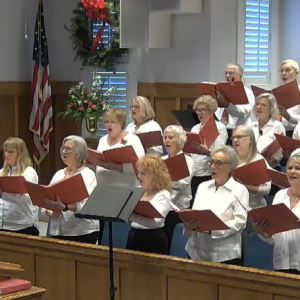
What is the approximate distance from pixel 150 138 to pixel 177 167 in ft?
2.48

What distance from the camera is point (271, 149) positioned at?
17.3 feet

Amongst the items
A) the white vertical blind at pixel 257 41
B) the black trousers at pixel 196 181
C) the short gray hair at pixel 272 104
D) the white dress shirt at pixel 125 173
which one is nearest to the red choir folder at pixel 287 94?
the short gray hair at pixel 272 104

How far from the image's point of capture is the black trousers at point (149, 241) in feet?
14.3


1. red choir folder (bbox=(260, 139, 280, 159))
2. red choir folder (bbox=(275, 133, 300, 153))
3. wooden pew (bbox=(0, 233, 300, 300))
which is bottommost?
wooden pew (bbox=(0, 233, 300, 300))

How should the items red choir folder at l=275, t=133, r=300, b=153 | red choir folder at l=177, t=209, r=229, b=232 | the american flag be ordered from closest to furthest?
red choir folder at l=177, t=209, r=229, b=232
red choir folder at l=275, t=133, r=300, b=153
the american flag

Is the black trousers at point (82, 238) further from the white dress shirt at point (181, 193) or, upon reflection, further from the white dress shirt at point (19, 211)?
the white dress shirt at point (181, 193)

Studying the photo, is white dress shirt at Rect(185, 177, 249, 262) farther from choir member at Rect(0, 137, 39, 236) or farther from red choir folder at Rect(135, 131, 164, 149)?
choir member at Rect(0, 137, 39, 236)

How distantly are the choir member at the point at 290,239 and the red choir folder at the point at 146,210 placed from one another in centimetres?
60

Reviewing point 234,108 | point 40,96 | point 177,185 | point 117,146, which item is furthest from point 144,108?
point 40,96

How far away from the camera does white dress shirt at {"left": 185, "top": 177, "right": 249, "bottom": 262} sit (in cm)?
405

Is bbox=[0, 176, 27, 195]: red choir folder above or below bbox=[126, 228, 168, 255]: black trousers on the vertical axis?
above

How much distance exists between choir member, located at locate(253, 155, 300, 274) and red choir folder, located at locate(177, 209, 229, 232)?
206 millimetres

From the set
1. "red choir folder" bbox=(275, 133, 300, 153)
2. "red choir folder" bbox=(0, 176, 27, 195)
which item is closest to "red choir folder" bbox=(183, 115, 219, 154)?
"red choir folder" bbox=(275, 133, 300, 153)

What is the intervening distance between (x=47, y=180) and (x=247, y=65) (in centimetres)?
294
